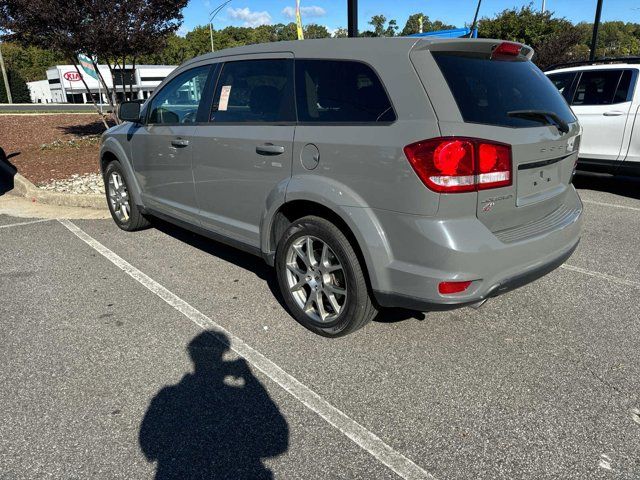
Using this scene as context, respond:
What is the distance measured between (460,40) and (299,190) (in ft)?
4.22

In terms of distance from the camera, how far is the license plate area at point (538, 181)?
284cm

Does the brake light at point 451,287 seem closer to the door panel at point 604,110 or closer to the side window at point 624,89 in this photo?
the door panel at point 604,110

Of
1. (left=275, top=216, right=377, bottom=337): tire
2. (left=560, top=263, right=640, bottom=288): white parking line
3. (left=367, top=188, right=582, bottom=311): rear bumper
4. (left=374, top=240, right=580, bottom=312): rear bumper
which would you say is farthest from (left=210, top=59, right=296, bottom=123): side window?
(left=560, top=263, right=640, bottom=288): white parking line

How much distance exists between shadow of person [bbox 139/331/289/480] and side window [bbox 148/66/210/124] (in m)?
2.34

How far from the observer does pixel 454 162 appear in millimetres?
2562

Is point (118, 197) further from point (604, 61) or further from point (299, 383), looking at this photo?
point (604, 61)

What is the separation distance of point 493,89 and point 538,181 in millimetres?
611

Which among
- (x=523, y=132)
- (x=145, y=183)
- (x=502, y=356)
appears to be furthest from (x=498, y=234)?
(x=145, y=183)

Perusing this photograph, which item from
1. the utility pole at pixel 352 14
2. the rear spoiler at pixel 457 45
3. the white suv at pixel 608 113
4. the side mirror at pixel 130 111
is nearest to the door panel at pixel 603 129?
the white suv at pixel 608 113

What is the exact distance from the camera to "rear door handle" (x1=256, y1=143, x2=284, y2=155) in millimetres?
3354

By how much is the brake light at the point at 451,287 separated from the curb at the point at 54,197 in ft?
19.0

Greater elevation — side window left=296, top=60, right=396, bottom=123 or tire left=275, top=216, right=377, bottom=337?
side window left=296, top=60, right=396, bottom=123

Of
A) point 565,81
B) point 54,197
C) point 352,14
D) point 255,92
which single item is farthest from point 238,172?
point 565,81

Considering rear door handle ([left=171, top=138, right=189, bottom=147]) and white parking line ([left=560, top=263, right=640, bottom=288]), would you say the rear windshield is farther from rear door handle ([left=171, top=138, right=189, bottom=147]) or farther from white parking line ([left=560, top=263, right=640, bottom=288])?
rear door handle ([left=171, top=138, right=189, bottom=147])
